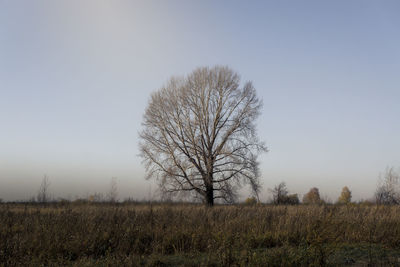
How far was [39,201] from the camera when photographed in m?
17.3

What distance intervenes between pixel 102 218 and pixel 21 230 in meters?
2.20

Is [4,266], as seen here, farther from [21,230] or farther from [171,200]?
[171,200]

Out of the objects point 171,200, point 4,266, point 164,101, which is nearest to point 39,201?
point 171,200

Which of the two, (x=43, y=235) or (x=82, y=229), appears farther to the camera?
(x=82, y=229)

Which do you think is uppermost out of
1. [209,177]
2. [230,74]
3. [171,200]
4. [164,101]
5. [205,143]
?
[230,74]

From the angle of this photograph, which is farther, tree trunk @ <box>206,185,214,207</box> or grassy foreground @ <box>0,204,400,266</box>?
tree trunk @ <box>206,185,214,207</box>

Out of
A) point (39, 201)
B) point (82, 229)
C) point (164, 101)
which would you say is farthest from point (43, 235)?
point (164, 101)

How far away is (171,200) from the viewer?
20.0 meters

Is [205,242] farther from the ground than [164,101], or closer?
closer

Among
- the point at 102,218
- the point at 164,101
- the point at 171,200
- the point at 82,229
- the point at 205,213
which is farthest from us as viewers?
the point at 164,101

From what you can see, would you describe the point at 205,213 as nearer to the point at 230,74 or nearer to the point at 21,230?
the point at 21,230

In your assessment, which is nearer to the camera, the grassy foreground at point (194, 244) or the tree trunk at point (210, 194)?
the grassy foreground at point (194, 244)

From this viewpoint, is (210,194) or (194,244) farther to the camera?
(210,194)

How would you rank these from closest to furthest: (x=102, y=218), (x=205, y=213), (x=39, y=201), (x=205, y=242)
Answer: (x=205, y=242), (x=102, y=218), (x=205, y=213), (x=39, y=201)
